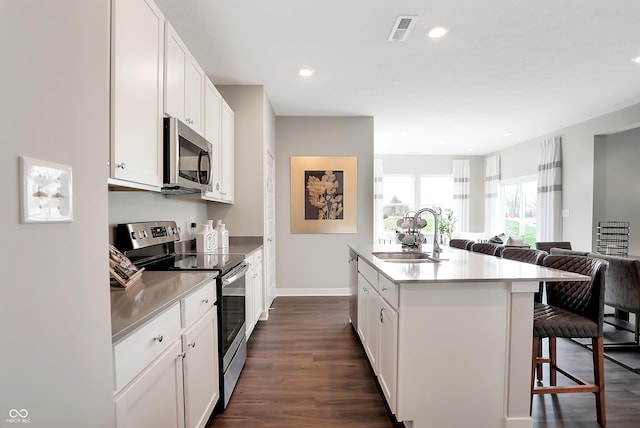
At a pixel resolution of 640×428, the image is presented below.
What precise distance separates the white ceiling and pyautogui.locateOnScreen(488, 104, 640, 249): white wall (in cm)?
20

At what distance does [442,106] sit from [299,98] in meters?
1.98

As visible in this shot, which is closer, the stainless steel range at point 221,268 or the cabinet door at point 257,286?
the stainless steel range at point 221,268

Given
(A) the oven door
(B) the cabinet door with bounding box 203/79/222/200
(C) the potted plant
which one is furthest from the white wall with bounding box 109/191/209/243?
(C) the potted plant

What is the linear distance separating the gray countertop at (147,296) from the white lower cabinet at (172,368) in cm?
4

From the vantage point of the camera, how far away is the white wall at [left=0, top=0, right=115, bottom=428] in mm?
508

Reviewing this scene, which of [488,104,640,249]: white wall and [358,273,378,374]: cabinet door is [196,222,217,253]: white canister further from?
[488,104,640,249]: white wall

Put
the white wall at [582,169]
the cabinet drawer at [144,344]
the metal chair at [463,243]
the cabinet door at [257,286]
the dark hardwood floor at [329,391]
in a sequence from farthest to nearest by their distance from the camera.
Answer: the white wall at [582,169] → the metal chair at [463,243] → the cabinet door at [257,286] → the dark hardwood floor at [329,391] → the cabinet drawer at [144,344]

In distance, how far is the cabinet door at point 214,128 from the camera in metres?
2.59

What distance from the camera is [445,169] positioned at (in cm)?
785

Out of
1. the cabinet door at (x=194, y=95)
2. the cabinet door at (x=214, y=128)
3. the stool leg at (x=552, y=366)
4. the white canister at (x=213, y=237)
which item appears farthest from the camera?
the white canister at (x=213, y=237)

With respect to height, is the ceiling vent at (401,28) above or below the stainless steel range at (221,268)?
above

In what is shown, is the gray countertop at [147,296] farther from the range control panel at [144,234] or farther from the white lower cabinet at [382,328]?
the white lower cabinet at [382,328]

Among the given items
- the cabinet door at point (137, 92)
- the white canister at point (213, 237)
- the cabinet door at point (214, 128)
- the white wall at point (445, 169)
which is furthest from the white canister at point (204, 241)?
the white wall at point (445, 169)

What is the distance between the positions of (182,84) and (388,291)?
6.22 feet
